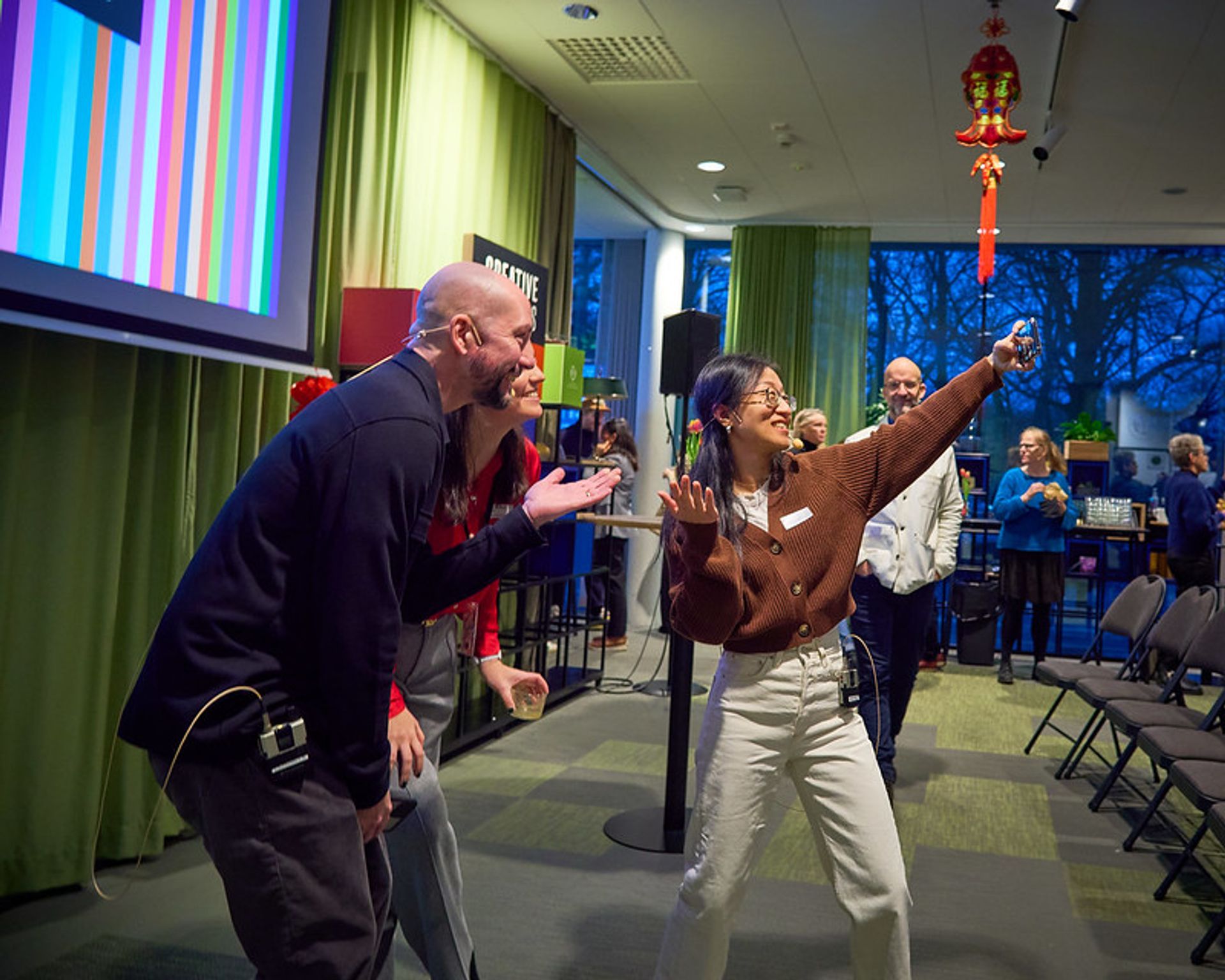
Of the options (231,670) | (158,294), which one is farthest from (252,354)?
(231,670)

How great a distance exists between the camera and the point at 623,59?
6223 mm

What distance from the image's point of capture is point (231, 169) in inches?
137

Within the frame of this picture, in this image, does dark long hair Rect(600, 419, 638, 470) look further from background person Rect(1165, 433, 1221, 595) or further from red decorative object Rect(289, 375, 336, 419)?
red decorative object Rect(289, 375, 336, 419)

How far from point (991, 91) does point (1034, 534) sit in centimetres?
324

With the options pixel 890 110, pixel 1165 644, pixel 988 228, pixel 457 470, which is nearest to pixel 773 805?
pixel 457 470

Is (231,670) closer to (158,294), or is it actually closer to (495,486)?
(495,486)

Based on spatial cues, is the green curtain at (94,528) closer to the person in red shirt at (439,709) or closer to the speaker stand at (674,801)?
the person in red shirt at (439,709)

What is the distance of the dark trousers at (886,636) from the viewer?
4297 millimetres

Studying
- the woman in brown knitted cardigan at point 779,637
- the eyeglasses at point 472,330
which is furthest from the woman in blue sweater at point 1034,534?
the eyeglasses at point 472,330

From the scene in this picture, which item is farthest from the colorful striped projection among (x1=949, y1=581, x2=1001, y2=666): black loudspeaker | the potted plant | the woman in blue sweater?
the potted plant

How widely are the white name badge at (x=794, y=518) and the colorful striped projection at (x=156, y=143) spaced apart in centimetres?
195

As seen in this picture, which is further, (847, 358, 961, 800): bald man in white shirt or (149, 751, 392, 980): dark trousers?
(847, 358, 961, 800): bald man in white shirt

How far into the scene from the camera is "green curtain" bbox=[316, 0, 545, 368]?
4684mm

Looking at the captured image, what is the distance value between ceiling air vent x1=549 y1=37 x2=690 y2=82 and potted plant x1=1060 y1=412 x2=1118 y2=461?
490 centimetres
